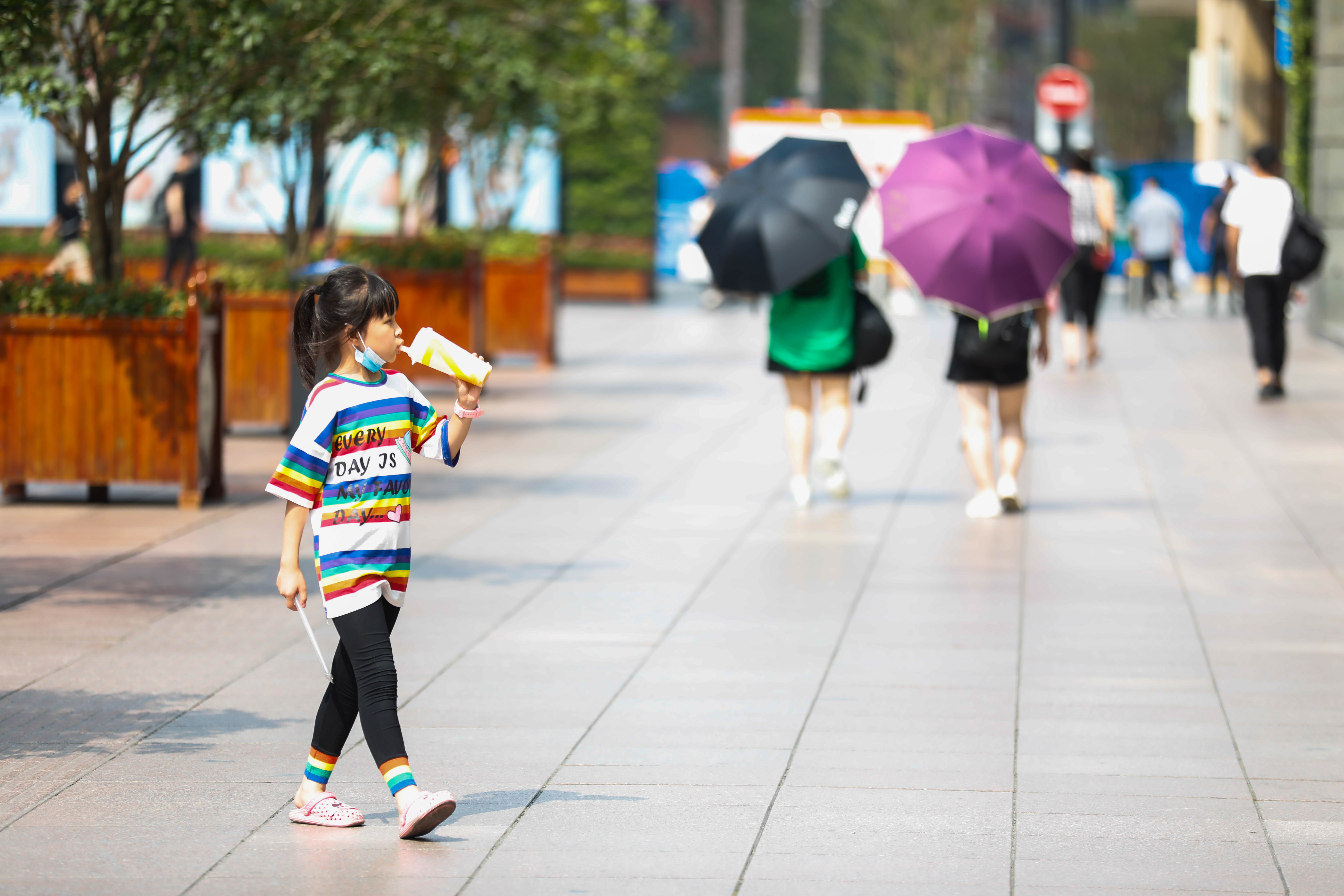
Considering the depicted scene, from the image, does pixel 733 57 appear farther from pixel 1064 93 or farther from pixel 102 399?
pixel 102 399

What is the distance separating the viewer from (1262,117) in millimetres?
33281

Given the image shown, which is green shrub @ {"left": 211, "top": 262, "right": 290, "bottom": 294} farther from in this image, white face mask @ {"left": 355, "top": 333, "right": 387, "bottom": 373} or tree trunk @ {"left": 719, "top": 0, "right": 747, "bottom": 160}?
tree trunk @ {"left": 719, "top": 0, "right": 747, "bottom": 160}

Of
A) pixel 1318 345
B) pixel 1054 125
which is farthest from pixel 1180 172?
pixel 1318 345

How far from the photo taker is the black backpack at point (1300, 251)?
14195 mm

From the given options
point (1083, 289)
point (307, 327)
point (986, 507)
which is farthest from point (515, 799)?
point (1083, 289)

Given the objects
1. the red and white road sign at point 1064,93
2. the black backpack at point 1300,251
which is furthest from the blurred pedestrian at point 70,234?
the red and white road sign at point 1064,93

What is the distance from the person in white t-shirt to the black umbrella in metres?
5.07

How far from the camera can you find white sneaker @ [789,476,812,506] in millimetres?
10172

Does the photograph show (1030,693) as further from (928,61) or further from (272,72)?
(928,61)

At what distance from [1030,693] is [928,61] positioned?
4722 centimetres

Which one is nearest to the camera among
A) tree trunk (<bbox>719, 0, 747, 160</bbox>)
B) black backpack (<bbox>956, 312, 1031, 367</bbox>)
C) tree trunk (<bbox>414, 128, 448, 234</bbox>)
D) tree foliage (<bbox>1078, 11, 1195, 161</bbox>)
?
black backpack (<bbox>956, 312, 1031, 367</bbox>)

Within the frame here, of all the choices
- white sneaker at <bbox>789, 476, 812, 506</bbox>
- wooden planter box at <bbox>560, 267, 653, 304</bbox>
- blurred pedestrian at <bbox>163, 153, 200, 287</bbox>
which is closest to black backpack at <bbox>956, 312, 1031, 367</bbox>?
white sneaker at <bbox>789, 476, 812, 506</bbox>

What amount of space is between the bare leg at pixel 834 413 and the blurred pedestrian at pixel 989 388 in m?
0.64

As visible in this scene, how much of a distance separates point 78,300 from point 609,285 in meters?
20.2
